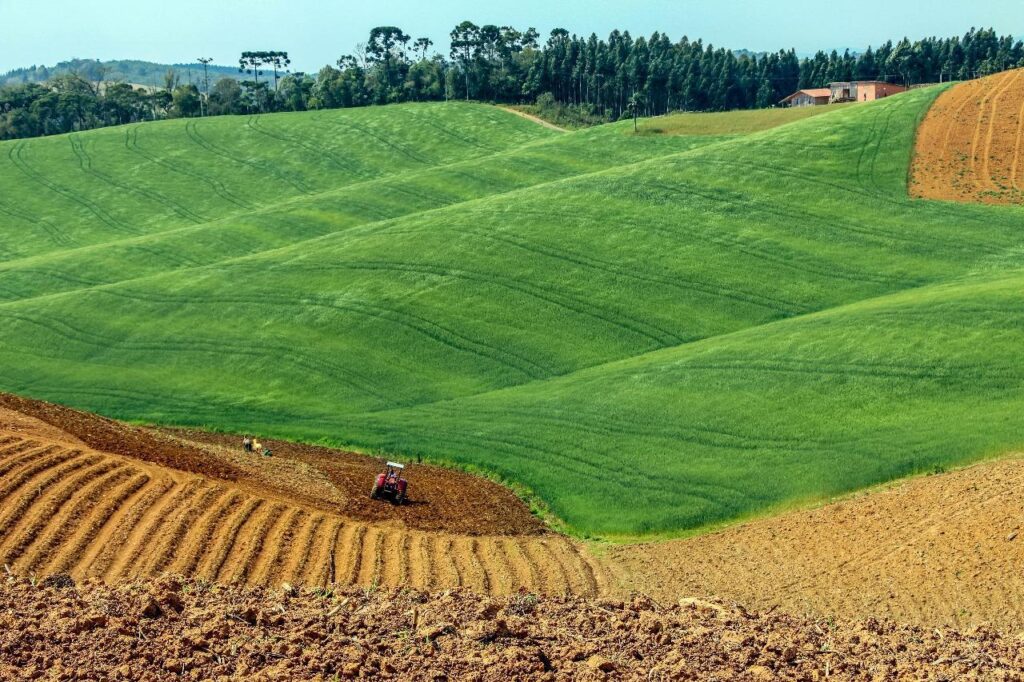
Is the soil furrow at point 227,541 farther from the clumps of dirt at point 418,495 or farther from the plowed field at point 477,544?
the clumps of dirt at point 418,495

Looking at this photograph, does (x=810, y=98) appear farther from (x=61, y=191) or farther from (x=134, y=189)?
(x=61, y=191)

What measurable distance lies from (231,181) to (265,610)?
3473 inches

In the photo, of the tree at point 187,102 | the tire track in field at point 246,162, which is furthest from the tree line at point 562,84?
the tire track in field at point 246,162

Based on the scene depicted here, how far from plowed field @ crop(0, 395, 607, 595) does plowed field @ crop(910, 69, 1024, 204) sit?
48.4 meters

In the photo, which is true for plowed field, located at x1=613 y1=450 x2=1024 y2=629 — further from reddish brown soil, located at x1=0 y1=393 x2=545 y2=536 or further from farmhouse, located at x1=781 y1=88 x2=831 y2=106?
farmhouse, located at x1=781 y1=88 x2=831 y2=106

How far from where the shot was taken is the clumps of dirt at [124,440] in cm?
3247

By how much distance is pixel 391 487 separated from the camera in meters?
33.6

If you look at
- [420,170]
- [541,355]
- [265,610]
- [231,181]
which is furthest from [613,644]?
[231,181]

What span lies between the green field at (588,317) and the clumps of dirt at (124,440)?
826 centimetres

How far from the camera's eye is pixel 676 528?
3272 cm

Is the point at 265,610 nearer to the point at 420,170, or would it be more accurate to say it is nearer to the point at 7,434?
the point at 7,434

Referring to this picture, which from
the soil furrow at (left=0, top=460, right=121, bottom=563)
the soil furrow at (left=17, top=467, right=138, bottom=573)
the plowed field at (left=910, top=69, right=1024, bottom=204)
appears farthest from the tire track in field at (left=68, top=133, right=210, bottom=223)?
the soil furrow at (left=17, top=467, right=138, bottom=573)

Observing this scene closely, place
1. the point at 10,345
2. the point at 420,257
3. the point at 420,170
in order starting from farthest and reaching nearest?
the point at 420,170
the point at 420,257
the point at 10,345

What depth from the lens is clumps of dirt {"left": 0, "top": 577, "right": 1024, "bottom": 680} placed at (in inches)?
608
